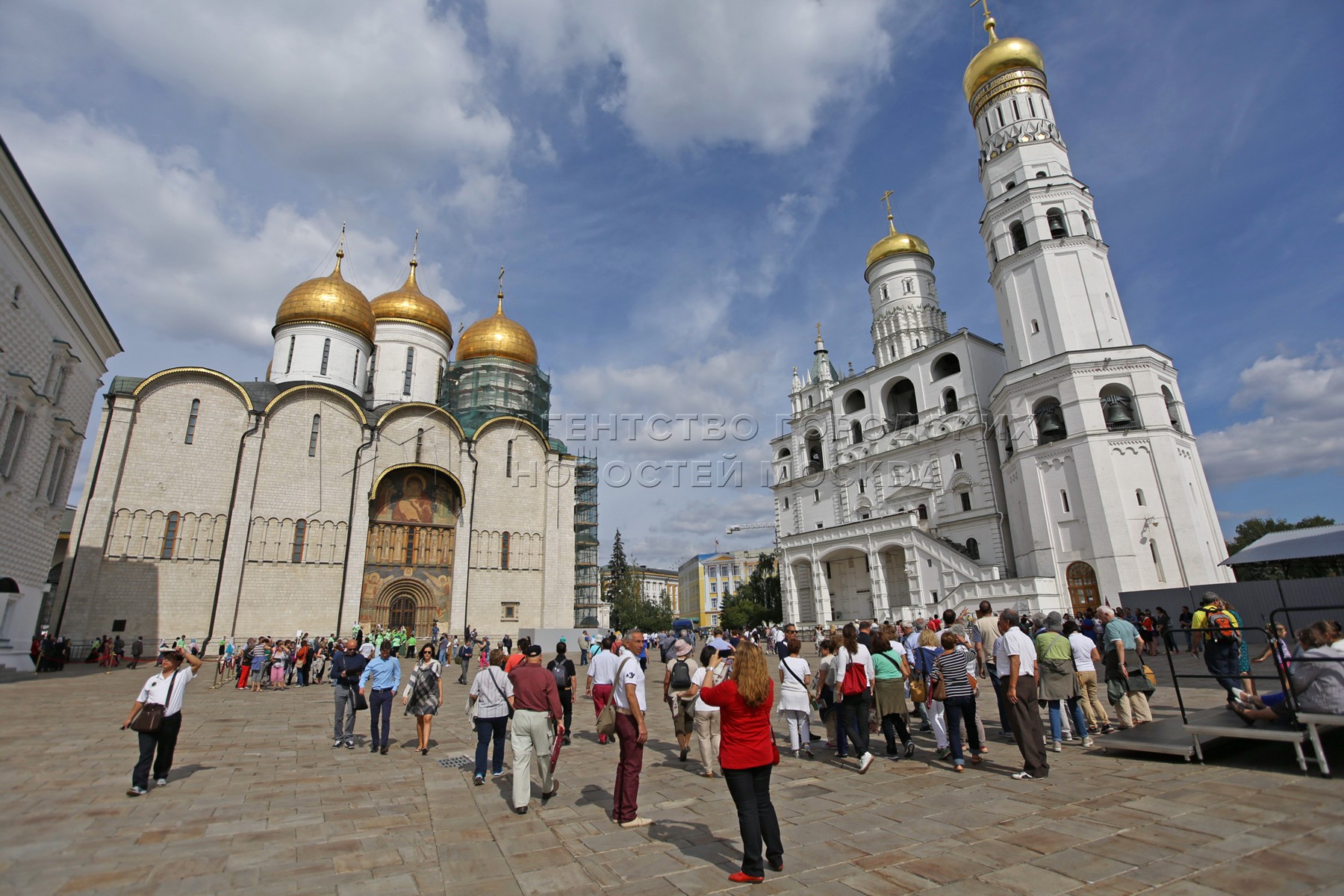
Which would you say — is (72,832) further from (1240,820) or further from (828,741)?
(1240,820)

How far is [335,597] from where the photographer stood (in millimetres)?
26031

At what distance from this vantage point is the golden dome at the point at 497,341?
3684cm

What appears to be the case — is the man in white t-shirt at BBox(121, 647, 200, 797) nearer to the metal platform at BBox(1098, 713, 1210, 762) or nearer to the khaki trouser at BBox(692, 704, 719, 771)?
the khaki trouser at BBox(692, 704, 719, 771)

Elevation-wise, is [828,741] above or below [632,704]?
below

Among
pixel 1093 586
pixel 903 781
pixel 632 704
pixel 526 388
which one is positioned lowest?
pixel 903 781

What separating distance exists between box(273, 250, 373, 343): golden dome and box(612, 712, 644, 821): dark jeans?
3195 centimetres

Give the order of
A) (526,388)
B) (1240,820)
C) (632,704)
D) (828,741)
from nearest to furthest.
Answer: (1240,820)
(632,704)
(828,741)
(526,388)

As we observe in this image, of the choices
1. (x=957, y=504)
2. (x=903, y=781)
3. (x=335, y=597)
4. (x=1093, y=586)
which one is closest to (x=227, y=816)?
(x=903, y=781)

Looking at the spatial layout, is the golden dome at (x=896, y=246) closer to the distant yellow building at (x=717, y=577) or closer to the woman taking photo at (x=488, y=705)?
the woman taking photo at (x=488, y=705)

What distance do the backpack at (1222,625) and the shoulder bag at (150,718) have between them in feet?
34.6

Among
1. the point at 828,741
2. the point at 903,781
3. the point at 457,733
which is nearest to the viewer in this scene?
the point at 903,781

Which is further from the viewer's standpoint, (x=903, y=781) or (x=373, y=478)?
(x=373, y=478)

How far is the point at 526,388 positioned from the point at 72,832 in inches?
1296

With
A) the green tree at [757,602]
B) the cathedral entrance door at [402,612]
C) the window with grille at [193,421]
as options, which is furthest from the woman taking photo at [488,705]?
the green tree at [757,602]
